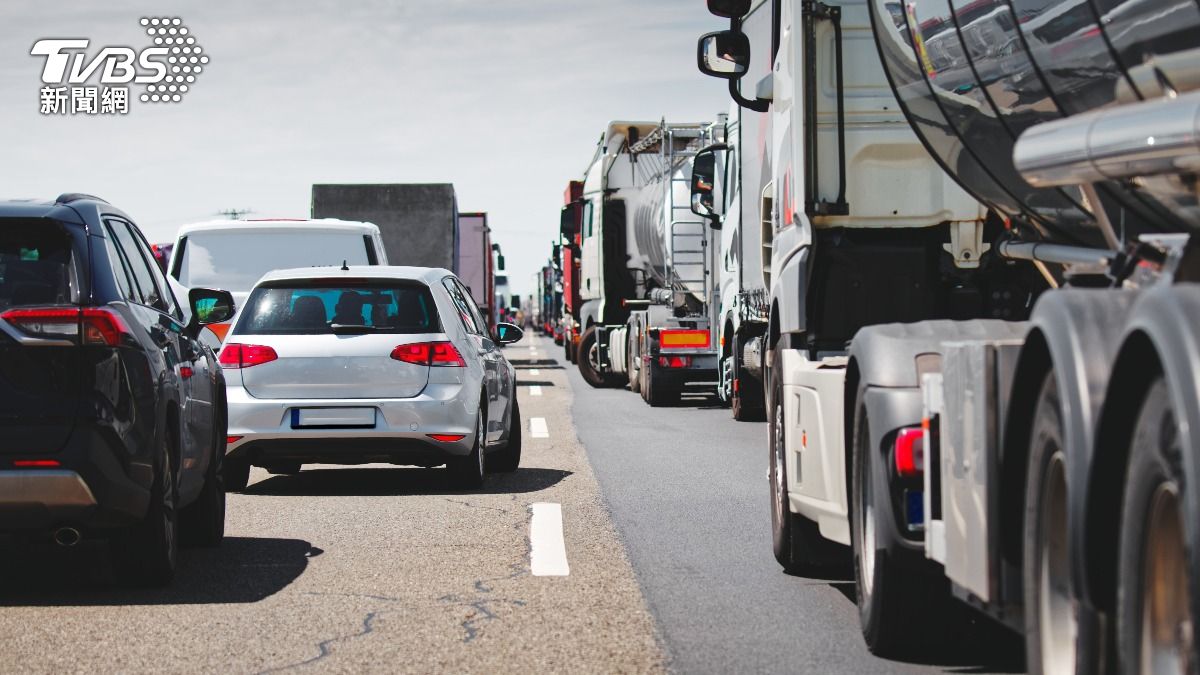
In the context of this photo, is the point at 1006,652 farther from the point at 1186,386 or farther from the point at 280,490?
the point at 280,490

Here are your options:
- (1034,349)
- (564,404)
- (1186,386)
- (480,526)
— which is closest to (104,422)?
(480,526)

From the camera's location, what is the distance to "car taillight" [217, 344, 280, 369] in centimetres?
1200

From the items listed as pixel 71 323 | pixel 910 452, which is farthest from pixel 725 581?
pixel 71 323

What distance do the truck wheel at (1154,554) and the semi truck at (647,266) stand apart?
16.4m

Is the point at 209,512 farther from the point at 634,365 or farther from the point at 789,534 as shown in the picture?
the point at 634,365

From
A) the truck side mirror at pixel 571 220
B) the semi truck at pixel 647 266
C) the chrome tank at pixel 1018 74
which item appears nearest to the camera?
the chrome tank at pixel 1018 74

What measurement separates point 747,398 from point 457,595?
12.9 m

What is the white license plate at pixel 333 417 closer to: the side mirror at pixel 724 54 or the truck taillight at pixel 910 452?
Result: the side mirror at pixel 724 54

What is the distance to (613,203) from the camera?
2842 centimetres

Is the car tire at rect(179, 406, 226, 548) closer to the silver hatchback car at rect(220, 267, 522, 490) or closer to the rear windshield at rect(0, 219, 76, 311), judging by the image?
the rear windshield at rect(0, 219, 76, 311)

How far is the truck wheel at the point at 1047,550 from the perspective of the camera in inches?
172

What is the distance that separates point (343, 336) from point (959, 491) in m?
7.41

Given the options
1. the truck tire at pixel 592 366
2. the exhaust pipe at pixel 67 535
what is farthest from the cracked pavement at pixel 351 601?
the truck tire at pixel 592 366

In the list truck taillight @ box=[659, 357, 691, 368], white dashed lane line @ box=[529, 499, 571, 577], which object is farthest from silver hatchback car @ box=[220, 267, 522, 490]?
truck taillight @ box=[659, 357, 691, 368]
